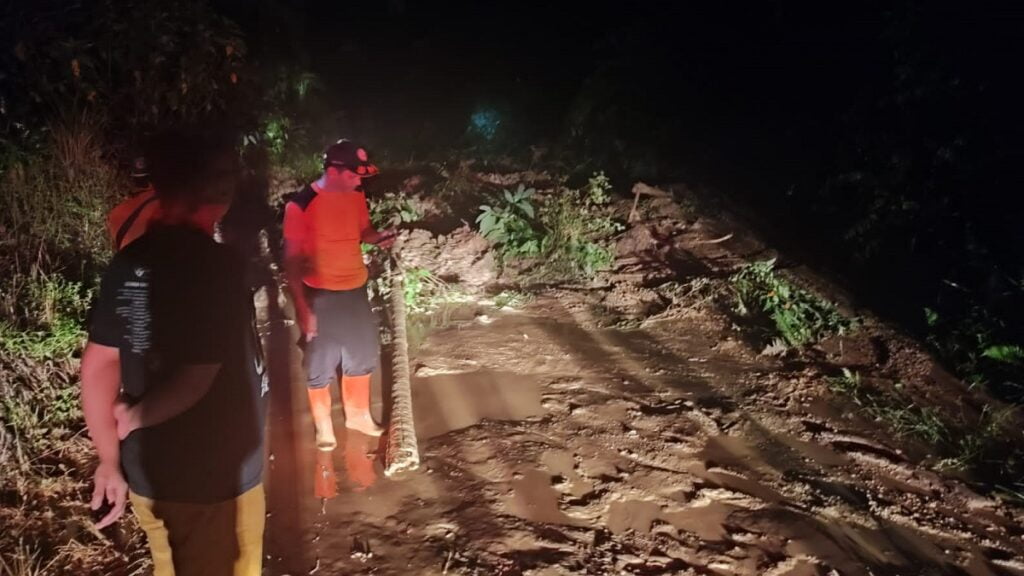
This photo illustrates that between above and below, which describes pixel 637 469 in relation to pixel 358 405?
below

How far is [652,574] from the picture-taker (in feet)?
10.1

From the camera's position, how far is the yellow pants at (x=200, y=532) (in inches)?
74.1

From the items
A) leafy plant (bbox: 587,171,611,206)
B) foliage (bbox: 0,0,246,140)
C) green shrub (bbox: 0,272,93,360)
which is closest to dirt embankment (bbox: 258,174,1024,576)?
green shrub (bbox: 0,272,93,360)

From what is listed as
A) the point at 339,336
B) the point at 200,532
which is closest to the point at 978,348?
the point at 339,336

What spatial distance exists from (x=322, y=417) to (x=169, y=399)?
2.10m

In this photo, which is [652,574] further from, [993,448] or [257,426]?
[993,448]

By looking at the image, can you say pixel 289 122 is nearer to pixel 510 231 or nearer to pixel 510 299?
pixel 510 231

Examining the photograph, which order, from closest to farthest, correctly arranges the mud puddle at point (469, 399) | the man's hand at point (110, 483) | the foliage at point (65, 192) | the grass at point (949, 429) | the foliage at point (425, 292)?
the man's hand at point (110, 483), the grass at point (949, 429), the mud puddle at point (469, 399), the foliage at point (65, 192), the foliage at point (425, 292)

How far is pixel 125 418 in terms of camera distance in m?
1.75

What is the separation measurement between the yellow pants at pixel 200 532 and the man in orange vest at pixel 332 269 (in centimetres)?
152

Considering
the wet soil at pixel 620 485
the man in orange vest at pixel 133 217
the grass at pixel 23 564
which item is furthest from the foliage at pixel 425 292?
the man in orange vest at pixel 133 217

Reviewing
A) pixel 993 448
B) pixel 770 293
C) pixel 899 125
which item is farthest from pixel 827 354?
pixel 899 125

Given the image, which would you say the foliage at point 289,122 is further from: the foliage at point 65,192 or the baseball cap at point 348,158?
the baseball cap at point 348,158

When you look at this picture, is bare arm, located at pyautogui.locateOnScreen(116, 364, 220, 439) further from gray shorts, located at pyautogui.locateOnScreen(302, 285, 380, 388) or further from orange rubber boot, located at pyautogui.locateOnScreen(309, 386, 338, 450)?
orange rubber boot, located at pyautogui.locateOnScreen(309, 386, 338, 450)
